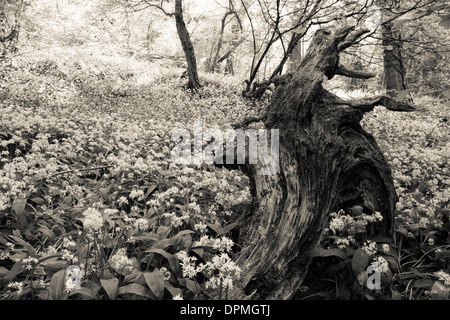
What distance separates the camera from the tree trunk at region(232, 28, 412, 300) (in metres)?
2.43

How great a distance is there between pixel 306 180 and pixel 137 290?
176 cm

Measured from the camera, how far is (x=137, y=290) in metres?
2.29

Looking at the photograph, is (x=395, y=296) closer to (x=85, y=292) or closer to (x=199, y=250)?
(x=199, y=250)

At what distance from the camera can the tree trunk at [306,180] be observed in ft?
7.98

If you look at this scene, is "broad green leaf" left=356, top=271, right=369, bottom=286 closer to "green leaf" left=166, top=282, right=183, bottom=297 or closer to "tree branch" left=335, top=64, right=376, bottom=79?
"green leaf" left=166, top=282, right=183, bottom=297

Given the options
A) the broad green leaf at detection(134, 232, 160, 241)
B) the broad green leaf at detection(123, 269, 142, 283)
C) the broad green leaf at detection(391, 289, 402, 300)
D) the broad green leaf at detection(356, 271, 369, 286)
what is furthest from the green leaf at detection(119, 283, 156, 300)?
the broad green leaf at detection(391, 289, 402, 300)

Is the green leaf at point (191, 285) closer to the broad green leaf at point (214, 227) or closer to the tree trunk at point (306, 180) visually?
the tree trunk at point (306, 180)
